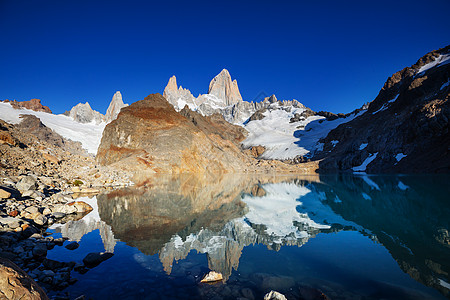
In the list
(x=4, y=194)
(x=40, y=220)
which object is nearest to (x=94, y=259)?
(x=40, y=220)

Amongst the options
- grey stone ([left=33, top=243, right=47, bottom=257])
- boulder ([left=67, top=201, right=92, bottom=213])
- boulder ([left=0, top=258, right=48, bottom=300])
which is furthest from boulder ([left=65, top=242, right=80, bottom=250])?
boulder ([left=67, top=201, right=92, bottom=213])

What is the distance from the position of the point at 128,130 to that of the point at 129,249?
245 ft

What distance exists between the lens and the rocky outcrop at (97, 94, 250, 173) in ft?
228

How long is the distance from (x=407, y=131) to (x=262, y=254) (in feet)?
285

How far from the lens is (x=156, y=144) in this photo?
243 ft

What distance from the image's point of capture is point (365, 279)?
266 inches

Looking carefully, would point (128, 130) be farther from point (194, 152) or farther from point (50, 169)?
point (50, 169)

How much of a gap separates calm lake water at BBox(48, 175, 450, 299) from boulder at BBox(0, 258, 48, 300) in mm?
2671

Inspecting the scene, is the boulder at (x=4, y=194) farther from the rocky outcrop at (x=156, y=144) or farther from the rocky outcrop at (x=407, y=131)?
the rocky outcrop at (x=407, y=131)

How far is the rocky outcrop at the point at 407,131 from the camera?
61.6 m

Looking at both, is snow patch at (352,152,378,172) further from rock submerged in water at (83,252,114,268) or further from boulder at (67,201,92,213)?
rock submerged in water at (83,252,114,268)

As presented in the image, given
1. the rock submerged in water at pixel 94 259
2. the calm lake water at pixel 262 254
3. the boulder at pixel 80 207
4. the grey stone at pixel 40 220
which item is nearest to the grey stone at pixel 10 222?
the grey stone at pixel 40 220

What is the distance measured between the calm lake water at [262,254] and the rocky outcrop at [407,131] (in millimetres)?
61166

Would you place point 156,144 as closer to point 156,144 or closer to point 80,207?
point 156,144
